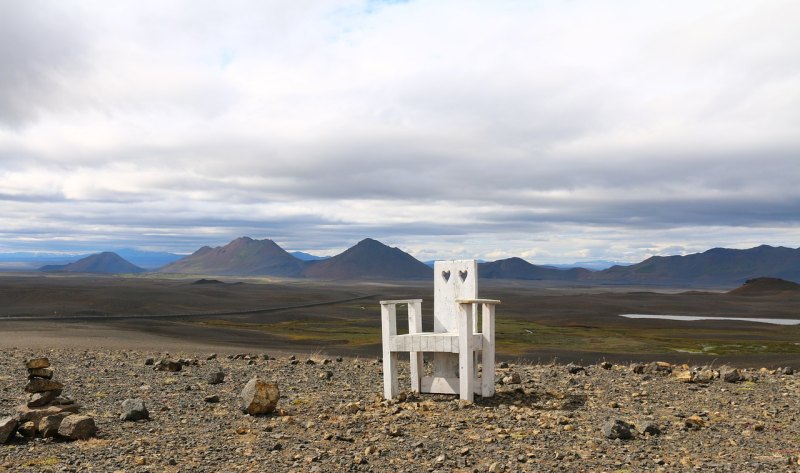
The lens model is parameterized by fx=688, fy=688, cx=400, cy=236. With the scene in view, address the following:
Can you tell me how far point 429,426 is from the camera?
867 cm

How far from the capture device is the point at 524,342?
43906 mm

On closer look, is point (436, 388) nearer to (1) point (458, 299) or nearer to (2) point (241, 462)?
(1) point (458, 299)

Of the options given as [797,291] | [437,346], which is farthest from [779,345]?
[797,291]

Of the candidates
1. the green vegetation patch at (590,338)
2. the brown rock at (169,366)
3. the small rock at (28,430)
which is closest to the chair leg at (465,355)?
the small rock at (28,430)

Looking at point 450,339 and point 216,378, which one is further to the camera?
point 216,378

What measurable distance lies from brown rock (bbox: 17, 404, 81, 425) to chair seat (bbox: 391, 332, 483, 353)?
453 cm

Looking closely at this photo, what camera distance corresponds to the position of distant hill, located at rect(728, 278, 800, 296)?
416ft

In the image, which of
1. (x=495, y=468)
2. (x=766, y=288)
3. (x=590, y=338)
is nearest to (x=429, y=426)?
(x=495, y=468)

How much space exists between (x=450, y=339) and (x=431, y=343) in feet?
0.94

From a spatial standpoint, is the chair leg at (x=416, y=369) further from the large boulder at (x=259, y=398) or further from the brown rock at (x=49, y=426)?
the brown rock at (x=49, y=426)

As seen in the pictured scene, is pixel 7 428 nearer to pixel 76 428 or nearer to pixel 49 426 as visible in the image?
pixel 49 426

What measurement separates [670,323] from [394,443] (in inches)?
2603

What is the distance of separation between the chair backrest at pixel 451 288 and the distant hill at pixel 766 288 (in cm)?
13059

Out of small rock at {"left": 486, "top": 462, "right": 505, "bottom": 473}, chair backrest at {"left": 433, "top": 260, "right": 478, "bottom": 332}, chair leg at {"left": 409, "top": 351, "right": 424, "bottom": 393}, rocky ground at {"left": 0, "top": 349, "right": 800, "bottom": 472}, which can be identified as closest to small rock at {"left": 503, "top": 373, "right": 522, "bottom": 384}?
rocky ground at {"left": 0, "top": 349, "right": 800, "bottom": 472}
